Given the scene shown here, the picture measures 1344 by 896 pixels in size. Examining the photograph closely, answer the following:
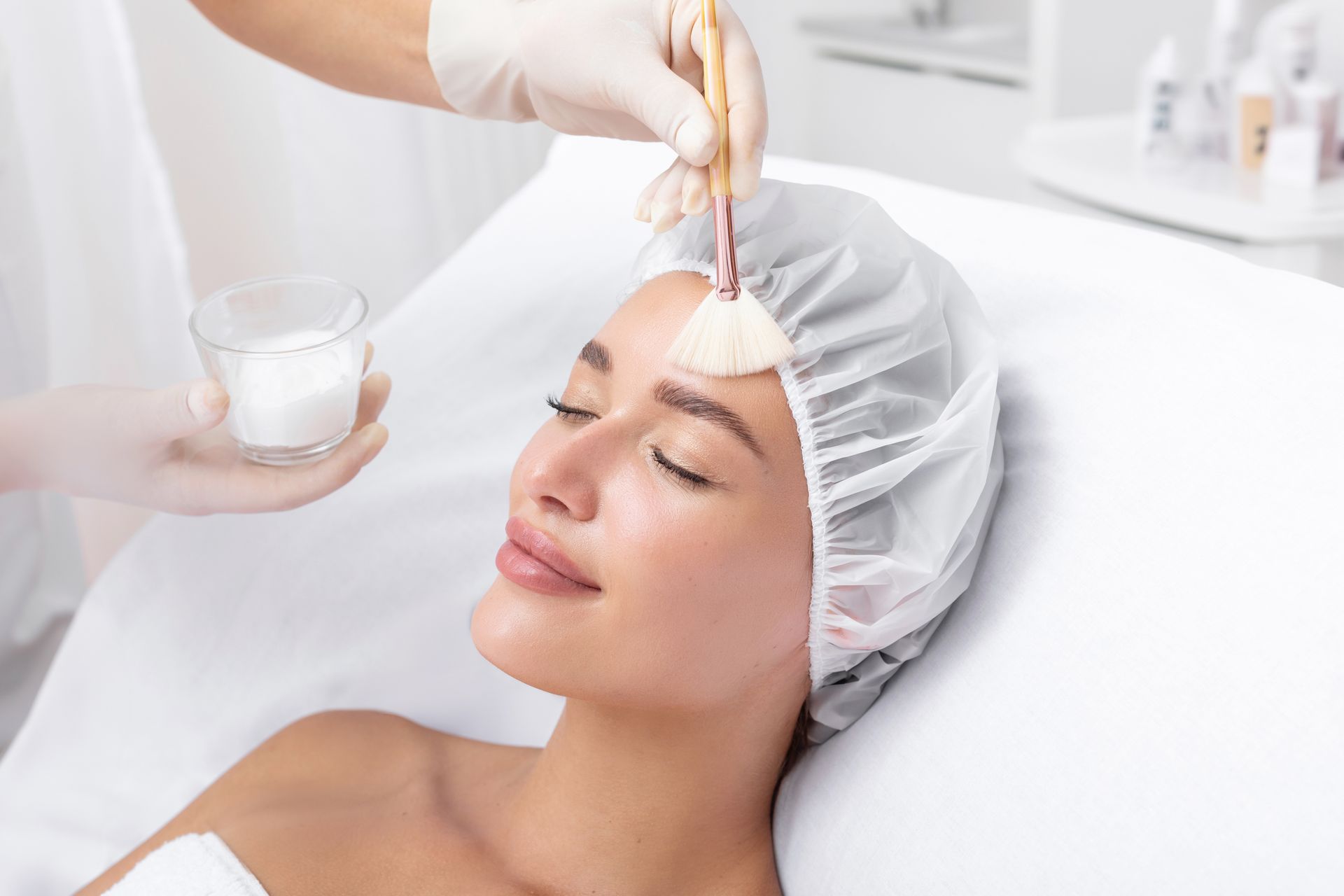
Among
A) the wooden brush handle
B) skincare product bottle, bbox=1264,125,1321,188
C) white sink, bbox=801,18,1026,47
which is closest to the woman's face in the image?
the wooden brush handle

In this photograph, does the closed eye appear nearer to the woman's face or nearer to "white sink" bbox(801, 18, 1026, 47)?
the woman's face

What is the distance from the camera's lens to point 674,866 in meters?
1.07

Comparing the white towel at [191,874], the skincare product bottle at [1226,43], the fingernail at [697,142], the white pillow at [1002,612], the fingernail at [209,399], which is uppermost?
the fingernail at [697,142]

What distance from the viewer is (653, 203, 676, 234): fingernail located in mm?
965

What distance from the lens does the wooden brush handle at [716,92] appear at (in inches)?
36.2

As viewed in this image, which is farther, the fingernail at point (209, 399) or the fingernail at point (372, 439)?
the fingernail at point (372, 439)

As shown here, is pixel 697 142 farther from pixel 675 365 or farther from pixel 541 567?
pixel 541 567

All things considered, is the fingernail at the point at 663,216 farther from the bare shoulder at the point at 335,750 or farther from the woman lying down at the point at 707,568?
the bare shoulder at the point at 335,750

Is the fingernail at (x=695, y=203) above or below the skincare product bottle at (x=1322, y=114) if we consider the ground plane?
above

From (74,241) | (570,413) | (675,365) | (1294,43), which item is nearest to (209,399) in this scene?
(570,413)

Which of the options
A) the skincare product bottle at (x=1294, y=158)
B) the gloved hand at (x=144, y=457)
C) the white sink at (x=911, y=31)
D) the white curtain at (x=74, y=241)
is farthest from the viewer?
the white sink at (x=911, y=31)

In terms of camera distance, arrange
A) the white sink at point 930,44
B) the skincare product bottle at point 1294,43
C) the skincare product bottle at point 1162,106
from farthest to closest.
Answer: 1. the white sink at point 930,44
2. the skincare product bottle at point 1162,106
3. the skincare product bottle at point 1294,43

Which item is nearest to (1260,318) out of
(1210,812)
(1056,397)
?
(1056,397)

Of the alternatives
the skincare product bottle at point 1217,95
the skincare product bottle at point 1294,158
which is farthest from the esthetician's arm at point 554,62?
the skincare product bottle at point 1217,95
